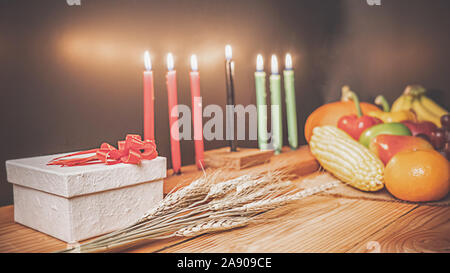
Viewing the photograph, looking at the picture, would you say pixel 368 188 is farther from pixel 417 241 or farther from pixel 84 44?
pixel 84 44

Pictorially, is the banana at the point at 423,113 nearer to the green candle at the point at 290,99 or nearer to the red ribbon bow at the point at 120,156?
the green candle at the point at 290,99

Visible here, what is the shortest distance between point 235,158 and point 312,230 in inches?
8.6

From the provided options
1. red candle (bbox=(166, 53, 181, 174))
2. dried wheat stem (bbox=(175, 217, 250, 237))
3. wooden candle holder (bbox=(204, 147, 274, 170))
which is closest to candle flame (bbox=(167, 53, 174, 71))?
red candle (bbox=(166, 53, 181, 174))

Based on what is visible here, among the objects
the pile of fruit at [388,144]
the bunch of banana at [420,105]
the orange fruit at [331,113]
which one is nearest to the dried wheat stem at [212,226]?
the pile of fruit at [388,144]

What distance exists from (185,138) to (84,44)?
0.74 feet

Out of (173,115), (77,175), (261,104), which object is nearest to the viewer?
(77,175)

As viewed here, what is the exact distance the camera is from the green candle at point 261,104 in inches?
27.5

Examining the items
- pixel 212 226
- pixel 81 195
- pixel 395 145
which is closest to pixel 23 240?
pixel 81 195

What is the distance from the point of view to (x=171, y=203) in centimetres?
41

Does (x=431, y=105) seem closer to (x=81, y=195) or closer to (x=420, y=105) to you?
(x=420, y=105)

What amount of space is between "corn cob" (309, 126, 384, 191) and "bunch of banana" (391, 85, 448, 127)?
Result: 0.61 feet

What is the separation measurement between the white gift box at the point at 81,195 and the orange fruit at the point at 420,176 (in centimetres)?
30

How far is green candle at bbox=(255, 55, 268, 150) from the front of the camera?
699 millimetres

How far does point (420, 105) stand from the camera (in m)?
0.73
